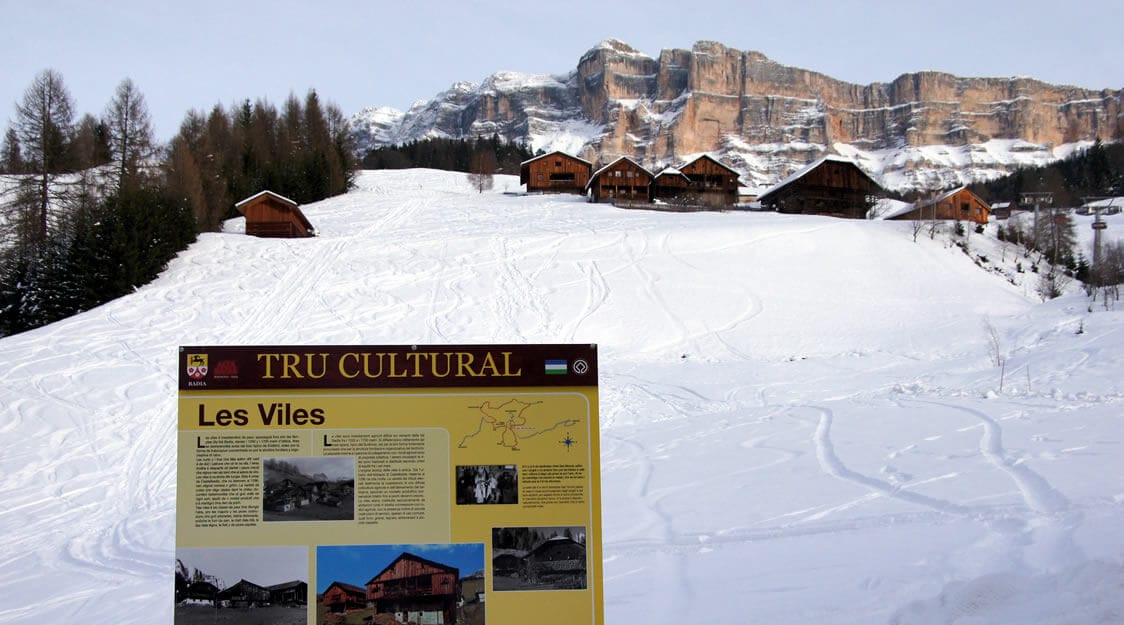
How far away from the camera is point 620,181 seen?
58.6m

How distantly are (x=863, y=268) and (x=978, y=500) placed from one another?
1027 inches

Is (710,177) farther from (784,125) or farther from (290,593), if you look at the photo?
(784,125)

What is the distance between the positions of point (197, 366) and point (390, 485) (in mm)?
1355

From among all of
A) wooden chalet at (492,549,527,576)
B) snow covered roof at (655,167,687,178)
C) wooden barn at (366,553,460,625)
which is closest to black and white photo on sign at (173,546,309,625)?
wooden barn at (366,553,460,625)

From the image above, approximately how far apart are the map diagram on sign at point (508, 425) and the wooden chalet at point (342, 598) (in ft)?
3.26

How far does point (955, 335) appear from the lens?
76.2ft

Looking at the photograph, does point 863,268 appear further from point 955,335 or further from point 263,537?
point 263,537

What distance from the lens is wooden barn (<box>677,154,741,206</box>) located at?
2406 inches

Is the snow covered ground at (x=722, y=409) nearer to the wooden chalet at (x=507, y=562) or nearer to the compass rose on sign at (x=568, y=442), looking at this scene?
the wooden chalet at (x=507, y=562)

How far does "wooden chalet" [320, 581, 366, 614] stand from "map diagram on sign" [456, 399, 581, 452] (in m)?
0.99

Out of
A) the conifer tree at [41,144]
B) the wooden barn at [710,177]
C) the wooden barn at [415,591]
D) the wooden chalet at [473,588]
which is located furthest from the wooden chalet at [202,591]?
the wooden barn at [710,177]

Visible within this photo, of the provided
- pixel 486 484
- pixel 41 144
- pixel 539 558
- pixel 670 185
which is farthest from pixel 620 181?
pixel 539 558

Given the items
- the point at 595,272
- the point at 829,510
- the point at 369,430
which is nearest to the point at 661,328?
the point at 595,272

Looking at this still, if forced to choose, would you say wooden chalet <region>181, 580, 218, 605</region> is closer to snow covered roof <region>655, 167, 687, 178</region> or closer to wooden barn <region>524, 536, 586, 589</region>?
wooden barn <region>524, 536, 586, 589</region>
